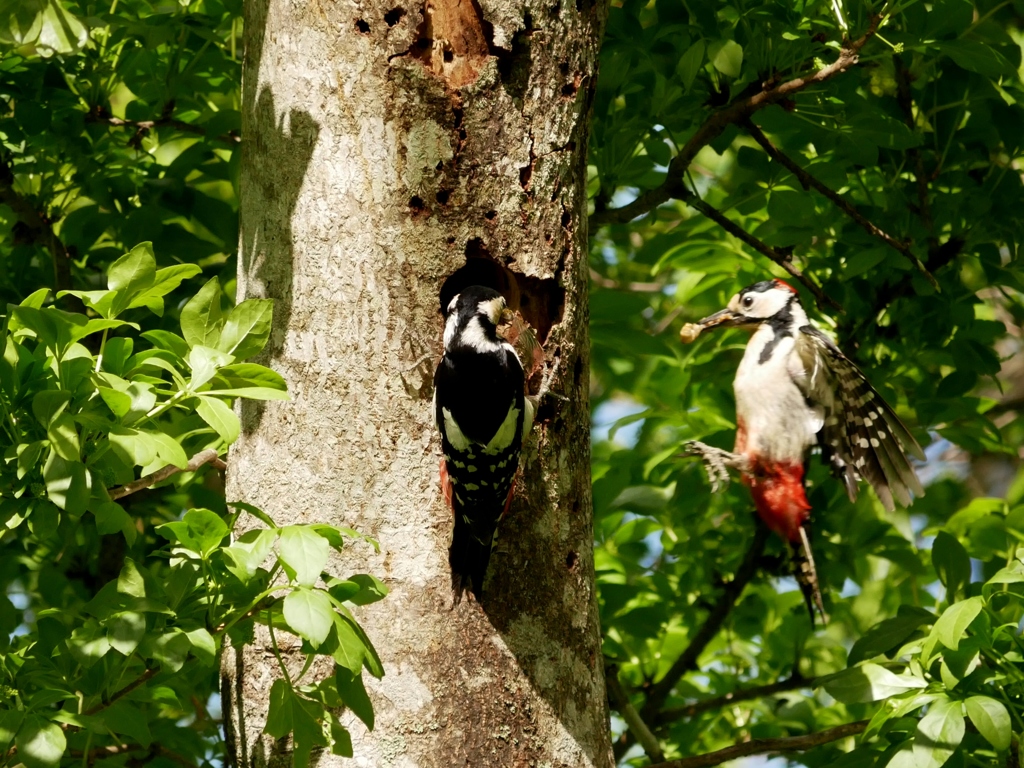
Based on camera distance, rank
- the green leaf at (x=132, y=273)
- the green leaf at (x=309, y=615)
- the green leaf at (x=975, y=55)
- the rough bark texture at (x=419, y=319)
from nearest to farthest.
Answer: the green leaf at (x=309, y=615) < the green leaf at (x=132, y=273) < the rough bark texture at (x=419, y=319) < the green leaf at (x=975, y=55)

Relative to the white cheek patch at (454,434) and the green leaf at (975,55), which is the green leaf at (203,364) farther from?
the green leaf at (975,55)

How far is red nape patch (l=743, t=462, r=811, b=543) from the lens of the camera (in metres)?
3.56

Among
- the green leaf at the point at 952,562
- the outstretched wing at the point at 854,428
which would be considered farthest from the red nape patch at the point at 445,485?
the outstretched wing at the point at 854,428

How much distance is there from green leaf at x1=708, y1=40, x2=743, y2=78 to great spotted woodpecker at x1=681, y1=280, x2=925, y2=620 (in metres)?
0.85

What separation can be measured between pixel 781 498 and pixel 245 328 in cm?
221

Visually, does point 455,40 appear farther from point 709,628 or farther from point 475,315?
point 709,628

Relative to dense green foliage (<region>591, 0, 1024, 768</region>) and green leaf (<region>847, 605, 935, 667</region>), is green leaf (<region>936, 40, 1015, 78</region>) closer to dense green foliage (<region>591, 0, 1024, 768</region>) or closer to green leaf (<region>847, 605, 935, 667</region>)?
dense green foliage (<region>591, 0, 1024, 768</region>)

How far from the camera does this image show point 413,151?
2.49 metres

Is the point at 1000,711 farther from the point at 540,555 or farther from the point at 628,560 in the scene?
the point at 628,560

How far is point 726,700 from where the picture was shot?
143 inches

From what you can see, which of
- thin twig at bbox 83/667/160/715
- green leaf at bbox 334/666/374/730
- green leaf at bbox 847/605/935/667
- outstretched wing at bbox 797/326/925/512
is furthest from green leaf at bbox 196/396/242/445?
outstretched wing at bbox 797/326/925/512

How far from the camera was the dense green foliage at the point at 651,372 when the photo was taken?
1801mm

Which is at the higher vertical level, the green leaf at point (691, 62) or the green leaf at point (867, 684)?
the green leaf at point (691, 62)

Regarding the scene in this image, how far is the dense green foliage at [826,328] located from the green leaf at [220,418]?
4.42 feet
